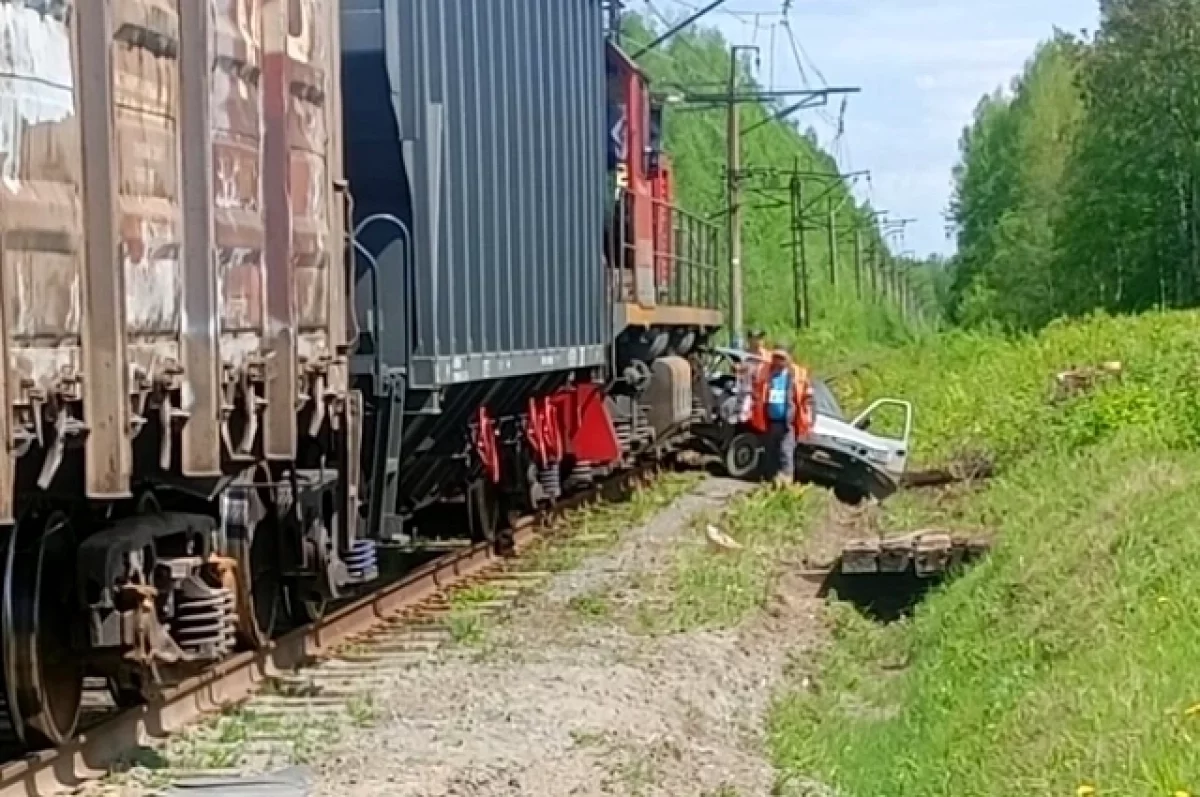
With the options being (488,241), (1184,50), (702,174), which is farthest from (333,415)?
(702,174)

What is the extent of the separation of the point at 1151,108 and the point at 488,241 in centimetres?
6349

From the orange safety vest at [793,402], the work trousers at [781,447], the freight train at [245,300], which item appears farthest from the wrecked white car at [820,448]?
the freight train at [245,300]

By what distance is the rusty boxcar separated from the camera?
7598 millimetres

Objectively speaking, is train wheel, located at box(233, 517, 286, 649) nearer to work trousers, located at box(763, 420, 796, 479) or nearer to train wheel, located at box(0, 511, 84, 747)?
train wheel, located at box(0, 511, 84, 747)

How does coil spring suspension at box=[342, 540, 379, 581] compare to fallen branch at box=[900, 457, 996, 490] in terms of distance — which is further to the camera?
fallen branch at box=[900, 457, 996, 490]

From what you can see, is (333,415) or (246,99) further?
(333,415)

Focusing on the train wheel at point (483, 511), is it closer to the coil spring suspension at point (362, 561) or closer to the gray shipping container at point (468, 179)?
the gray shipping container at point (468, 179)

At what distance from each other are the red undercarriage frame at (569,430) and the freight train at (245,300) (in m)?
0.62

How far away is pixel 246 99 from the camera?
966 cm

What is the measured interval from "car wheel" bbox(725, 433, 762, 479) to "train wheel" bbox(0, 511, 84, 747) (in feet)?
54.5

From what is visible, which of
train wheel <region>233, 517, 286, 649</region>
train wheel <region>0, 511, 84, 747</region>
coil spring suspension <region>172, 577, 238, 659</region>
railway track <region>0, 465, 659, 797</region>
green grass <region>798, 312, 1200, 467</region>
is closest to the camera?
train wheel <region>0, 511, 84, 747</region>

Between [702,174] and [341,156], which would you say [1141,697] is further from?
[702,174]

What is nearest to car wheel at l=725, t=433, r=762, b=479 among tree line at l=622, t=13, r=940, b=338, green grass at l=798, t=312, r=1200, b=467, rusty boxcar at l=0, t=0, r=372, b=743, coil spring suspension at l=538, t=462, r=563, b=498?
green grass at l=798, t=312, r=1200, b=467

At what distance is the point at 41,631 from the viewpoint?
358 inches
